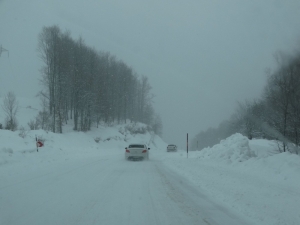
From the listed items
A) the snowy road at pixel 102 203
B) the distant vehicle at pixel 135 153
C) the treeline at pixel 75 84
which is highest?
the treeline at pixel 75 84

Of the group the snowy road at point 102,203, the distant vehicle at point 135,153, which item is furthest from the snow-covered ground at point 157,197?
the distant vehicle at point 135,153

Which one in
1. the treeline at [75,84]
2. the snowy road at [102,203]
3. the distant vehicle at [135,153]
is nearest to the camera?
the snowy road at [102,203]

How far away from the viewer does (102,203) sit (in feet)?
27.0

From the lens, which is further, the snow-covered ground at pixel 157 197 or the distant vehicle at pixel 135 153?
the distant vehicle at pixel 135 153

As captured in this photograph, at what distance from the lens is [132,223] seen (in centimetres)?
645

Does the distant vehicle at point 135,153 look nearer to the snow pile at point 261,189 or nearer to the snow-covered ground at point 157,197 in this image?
the snow pile at point 261,189

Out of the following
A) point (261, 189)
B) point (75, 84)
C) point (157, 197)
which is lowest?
point (157, 197)

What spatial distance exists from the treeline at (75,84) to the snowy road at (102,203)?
3067cm

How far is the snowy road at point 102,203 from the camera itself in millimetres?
6734

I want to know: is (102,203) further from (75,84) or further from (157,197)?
(75,84)

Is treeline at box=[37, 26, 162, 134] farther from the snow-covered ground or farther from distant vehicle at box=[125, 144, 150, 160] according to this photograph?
the snow-covered ground

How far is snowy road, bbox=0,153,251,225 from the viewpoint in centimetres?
673

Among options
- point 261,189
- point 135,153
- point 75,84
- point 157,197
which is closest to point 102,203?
point 157,197

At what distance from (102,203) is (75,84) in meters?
37.1
